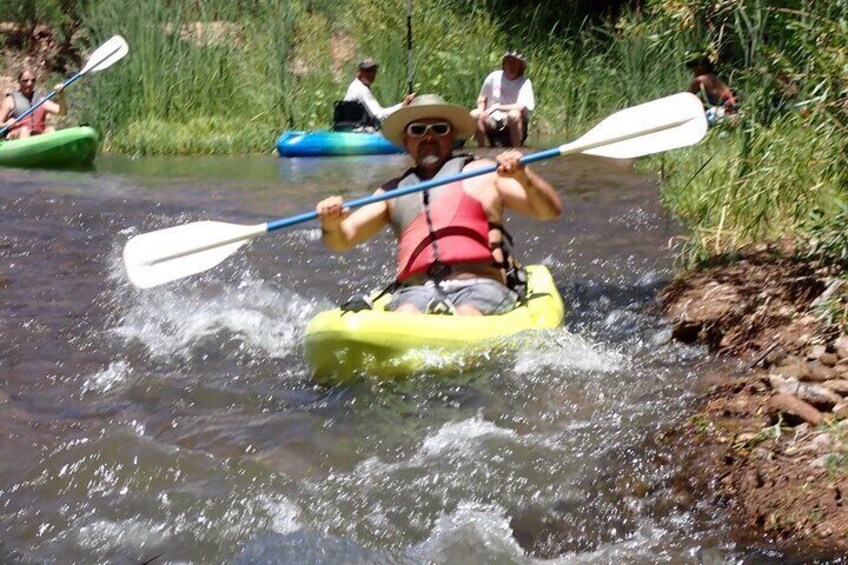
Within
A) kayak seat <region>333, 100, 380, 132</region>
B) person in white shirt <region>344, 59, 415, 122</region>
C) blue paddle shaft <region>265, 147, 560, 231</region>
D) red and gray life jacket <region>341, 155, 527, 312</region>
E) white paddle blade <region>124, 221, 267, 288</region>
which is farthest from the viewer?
kayak seat <region>333, 100, 380, 132</region>

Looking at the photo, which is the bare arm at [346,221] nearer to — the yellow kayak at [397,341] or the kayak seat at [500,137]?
Result: the yellow kayak at [397,341]

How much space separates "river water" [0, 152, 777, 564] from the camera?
3.11 m

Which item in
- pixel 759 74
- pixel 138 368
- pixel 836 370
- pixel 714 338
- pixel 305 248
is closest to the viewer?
pixel 836 370

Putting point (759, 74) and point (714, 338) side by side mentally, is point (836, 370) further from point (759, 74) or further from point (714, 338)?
point (759, 74)

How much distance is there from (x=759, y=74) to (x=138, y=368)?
278 centimetres

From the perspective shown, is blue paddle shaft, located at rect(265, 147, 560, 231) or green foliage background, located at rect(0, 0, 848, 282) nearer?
blue paddle shaft, located at rect(265, 147, 560, 231)

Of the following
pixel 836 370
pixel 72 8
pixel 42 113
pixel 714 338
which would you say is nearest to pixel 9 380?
pixel 714 338

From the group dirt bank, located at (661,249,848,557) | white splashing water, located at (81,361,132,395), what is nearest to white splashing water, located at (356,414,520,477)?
dirt bank, located at (661,249,848,557)

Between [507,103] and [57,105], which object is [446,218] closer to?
[507,103]

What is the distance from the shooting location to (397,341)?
4.38m

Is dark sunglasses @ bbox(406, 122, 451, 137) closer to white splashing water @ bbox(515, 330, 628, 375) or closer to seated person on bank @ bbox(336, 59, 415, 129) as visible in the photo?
white splashing water @ bbox(515, 330, 628, 375)

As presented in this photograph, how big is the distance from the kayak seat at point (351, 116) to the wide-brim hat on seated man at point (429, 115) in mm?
7402

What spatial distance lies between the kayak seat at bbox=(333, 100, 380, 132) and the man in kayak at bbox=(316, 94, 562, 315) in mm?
7378

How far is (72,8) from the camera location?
53.4 feet
